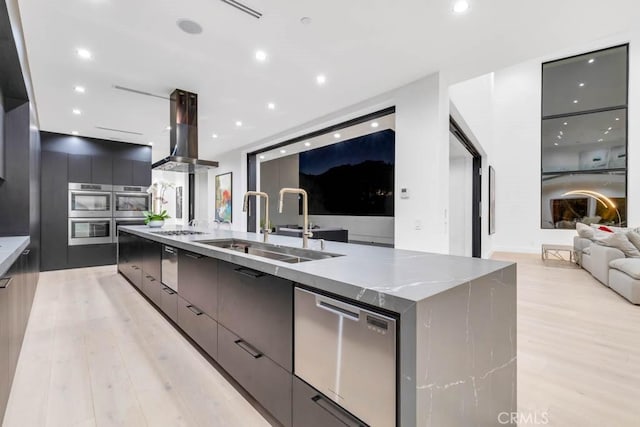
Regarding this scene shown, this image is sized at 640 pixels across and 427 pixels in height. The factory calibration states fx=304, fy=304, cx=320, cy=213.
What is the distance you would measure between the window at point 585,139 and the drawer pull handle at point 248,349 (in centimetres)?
935

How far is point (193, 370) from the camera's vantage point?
82.2 inches

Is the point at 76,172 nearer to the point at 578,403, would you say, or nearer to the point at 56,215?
the point at 56,215

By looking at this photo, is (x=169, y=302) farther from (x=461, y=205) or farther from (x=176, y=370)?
(x=461, y=205)

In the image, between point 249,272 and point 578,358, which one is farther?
point 578,358

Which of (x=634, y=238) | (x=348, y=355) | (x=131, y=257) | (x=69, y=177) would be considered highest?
(x=69, y=177)

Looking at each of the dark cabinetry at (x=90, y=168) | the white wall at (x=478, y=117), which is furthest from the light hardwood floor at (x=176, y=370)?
the dark cabinetry at (x=90, y=168)

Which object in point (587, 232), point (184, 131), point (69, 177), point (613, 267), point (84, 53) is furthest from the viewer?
point (587, 232)

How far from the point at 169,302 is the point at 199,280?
0.84 m

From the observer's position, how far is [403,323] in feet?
3.04

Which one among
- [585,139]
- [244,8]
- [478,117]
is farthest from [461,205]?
[244,8]

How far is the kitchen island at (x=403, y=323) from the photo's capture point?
0.95 m

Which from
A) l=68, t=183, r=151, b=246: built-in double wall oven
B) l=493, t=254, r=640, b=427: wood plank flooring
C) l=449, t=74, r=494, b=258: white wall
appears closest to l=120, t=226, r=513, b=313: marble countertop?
l=493, t=254, r=640, b=427: wood plank flooring

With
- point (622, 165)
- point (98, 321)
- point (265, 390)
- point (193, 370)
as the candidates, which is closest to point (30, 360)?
point (98, 321)

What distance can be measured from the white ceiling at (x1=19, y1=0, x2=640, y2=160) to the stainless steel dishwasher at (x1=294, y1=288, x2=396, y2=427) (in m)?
2.20
